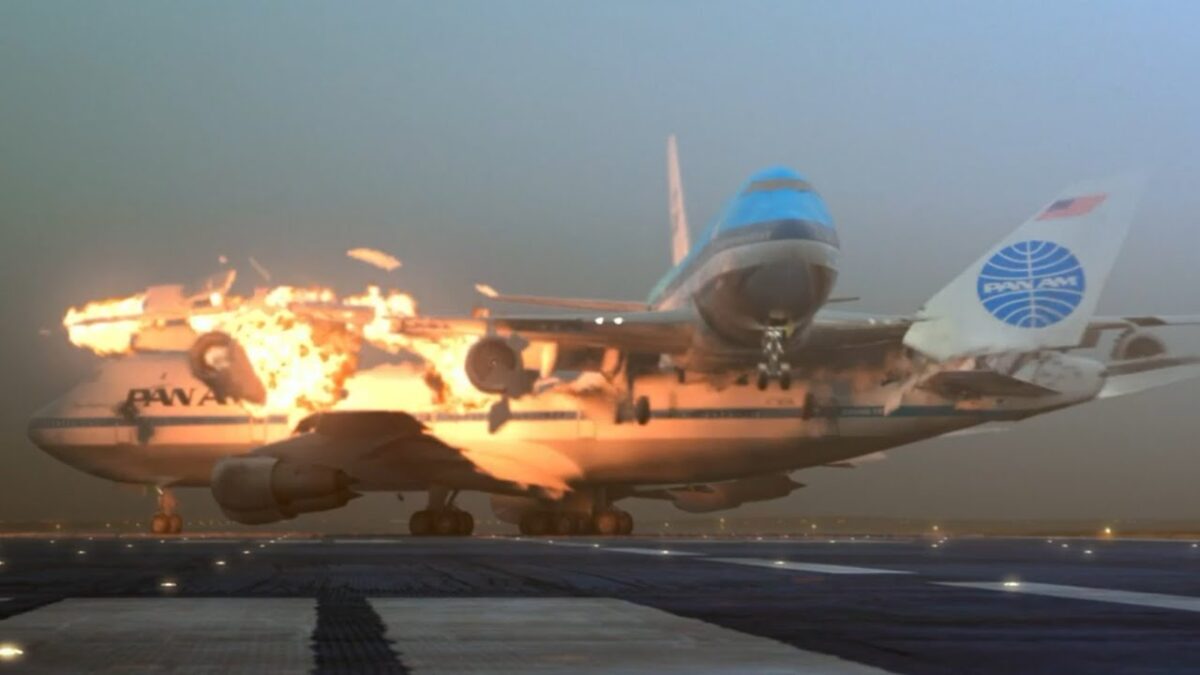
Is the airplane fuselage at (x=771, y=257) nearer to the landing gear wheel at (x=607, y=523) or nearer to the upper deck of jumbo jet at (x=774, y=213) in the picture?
the upper deck of jumbo jet at (x=774, y=213)

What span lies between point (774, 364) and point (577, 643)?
3773cm

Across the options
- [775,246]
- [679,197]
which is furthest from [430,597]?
[679,197]

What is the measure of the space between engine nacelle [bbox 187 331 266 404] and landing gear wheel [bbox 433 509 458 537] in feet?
23.9

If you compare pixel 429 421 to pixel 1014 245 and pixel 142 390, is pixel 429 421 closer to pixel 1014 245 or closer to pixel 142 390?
pixel 142 390

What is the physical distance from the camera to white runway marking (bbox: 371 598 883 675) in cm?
905

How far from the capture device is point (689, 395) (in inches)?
Result: 2137

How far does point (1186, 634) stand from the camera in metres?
11.1

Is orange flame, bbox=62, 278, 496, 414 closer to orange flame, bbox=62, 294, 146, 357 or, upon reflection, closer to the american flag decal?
orange flame, bbox=62, 294, 146, 357

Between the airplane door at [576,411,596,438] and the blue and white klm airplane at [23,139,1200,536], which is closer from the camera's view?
the blue and white klm airplane at [23,139,1200,536]

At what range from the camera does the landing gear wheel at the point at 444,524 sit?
56.5 metres

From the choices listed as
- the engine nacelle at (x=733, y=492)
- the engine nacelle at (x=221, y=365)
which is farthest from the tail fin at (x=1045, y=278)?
the engine nacelle at (x=221, y=365)

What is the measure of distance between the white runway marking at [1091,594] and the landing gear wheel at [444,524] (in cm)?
3864

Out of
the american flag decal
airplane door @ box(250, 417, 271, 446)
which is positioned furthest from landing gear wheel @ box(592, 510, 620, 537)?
the american flag decal

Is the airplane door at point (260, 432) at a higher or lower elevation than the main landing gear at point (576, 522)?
higher
